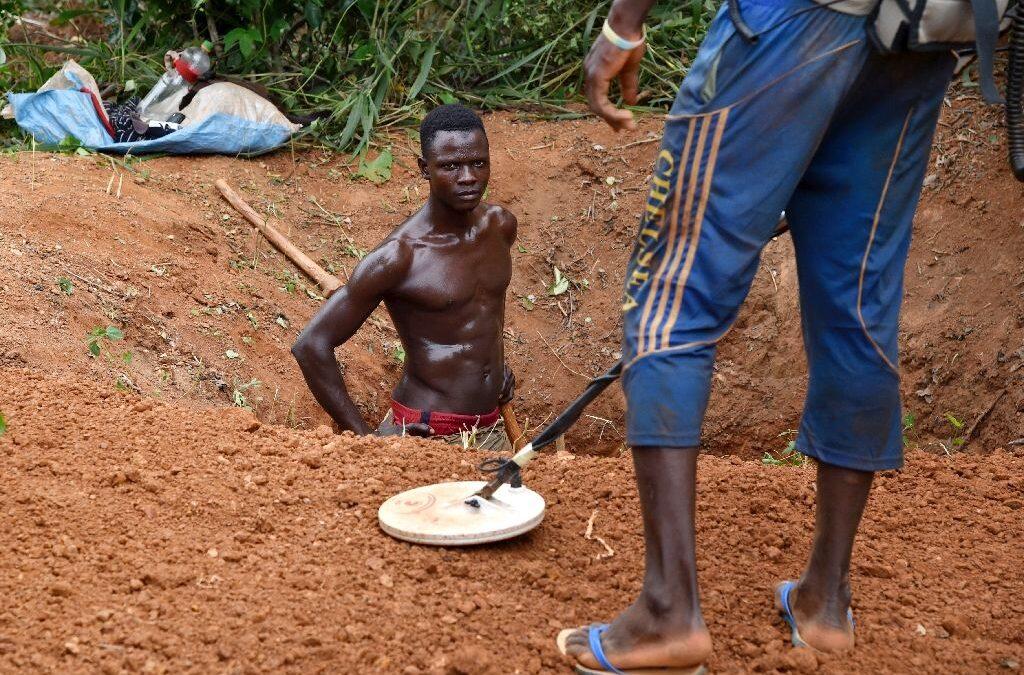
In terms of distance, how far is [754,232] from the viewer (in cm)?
192

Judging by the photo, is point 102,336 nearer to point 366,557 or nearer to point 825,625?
point 366,557

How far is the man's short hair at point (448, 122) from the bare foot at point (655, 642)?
247 centimetres

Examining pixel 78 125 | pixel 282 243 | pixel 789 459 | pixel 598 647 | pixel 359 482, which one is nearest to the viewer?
pixel 598 647

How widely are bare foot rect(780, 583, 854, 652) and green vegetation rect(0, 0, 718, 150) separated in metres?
4.93

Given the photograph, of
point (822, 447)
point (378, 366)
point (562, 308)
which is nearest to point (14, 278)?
point (378, 366)

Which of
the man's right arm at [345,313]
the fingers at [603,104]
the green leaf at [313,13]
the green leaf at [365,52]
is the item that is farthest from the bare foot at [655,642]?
the green leaf at [313,13]

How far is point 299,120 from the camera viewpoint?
6816 mm

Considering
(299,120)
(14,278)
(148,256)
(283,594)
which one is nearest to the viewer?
(283,594)

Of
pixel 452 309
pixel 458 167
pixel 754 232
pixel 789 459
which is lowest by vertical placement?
pixel 789 459

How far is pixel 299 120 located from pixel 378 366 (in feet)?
6.74

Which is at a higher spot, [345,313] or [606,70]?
[606,70]

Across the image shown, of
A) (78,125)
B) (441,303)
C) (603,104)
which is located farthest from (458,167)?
(78,125)

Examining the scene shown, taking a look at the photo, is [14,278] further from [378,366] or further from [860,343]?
[860,343]

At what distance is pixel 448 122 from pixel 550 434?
2012 millimetres
